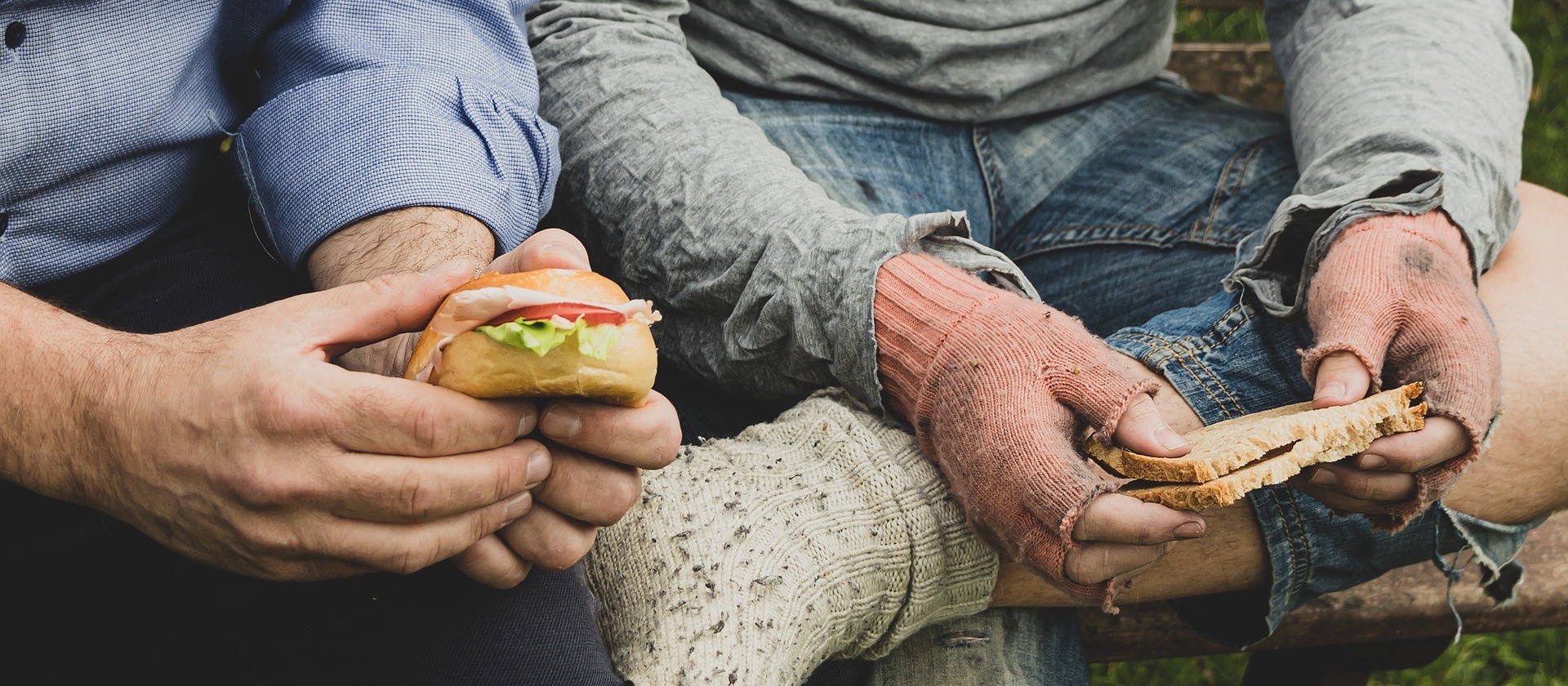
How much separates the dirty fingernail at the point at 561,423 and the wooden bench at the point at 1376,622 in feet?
3.47

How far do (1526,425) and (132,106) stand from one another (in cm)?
186

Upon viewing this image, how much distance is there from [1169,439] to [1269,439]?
10cm

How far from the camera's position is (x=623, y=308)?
1.07 meters

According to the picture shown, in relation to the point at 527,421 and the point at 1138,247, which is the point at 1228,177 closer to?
the point at 1138,247

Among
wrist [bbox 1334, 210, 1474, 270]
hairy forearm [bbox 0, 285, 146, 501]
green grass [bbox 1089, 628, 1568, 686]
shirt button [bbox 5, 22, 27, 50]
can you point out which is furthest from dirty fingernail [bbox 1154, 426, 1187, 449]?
green grass [bbox 1089, 628, 1568, 686]

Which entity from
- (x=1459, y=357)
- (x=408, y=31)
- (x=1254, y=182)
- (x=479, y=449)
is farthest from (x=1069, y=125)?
(x=479, y=449)

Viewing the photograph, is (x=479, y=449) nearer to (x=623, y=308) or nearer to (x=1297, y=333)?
(x=623, y=308)

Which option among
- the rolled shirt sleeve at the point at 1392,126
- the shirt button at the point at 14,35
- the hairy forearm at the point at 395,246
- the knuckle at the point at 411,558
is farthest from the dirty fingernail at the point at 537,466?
the rolled shirt sleeve at the point at 1392,126

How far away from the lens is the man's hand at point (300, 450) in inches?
40.6

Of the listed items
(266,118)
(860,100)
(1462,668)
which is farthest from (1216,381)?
(1462,668)

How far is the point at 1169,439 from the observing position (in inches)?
50.1

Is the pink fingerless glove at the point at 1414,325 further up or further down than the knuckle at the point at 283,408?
further down

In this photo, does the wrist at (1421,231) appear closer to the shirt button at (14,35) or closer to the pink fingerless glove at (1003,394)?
the pink fingerless glove at (1003,394)

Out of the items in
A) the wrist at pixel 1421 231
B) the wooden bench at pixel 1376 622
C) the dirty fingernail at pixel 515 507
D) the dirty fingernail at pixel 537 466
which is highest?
the wrist at pixel 1421 231
